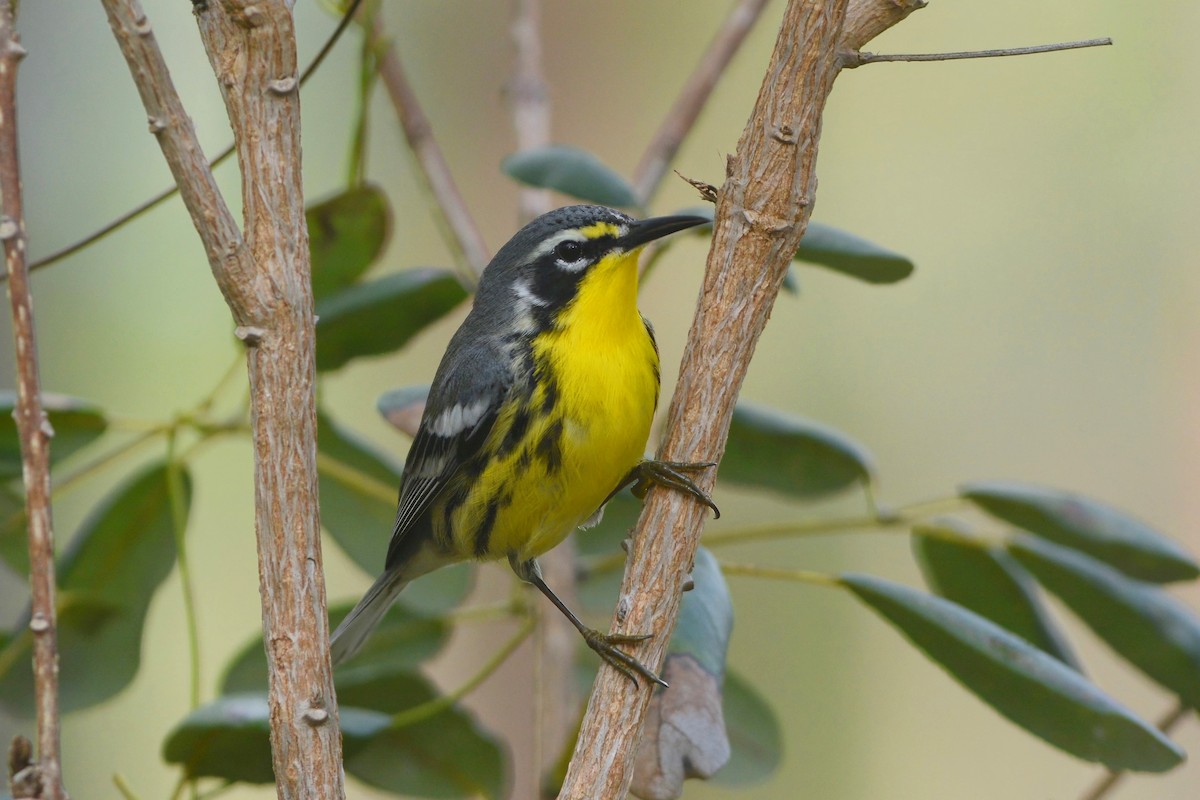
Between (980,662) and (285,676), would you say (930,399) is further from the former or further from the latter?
(285,676)

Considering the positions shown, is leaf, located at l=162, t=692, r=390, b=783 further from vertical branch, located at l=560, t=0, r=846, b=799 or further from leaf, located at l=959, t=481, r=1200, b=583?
leaf, located at l=959, t=481, r=1200, b=583

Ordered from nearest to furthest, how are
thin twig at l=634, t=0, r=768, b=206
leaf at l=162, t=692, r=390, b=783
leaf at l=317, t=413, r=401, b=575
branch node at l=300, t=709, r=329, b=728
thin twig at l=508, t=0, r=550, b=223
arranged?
branch node at l=300, t=709, r=329, b=728, leaf at l=162, t=692, r=390, b=783, leaf at l=317, t=413, r=401, b=575, thin twig at l=634, t=0, r=768, b=206, thin twig at l=508, t=0, r=550, b=223

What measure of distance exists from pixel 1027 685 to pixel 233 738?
1.10 meters

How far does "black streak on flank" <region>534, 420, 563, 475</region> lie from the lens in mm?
1967

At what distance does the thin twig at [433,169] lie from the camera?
2.48 m

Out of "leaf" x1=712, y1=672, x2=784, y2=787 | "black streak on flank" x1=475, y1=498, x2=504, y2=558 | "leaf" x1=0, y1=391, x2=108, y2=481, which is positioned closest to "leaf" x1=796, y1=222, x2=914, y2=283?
"black streak on flank" x1=475, y1=498, x2=504, y2=558

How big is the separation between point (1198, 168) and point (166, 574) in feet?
13.8

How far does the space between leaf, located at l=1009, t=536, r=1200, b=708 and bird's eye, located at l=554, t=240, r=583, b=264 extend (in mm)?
845

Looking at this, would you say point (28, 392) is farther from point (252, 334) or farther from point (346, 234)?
point (346, 234)

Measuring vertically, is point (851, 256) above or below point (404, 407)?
above

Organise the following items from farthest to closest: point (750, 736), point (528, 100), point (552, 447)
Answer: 1. point (528, 100)
2. point (750, 736)
3. point (552, 447)

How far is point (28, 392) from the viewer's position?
141cm

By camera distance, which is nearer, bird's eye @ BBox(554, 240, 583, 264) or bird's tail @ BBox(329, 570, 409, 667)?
bird's eye @ BBox(554, 240, 583, 264)

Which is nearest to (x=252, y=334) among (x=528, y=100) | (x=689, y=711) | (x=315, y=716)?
(x=315, y=716)
